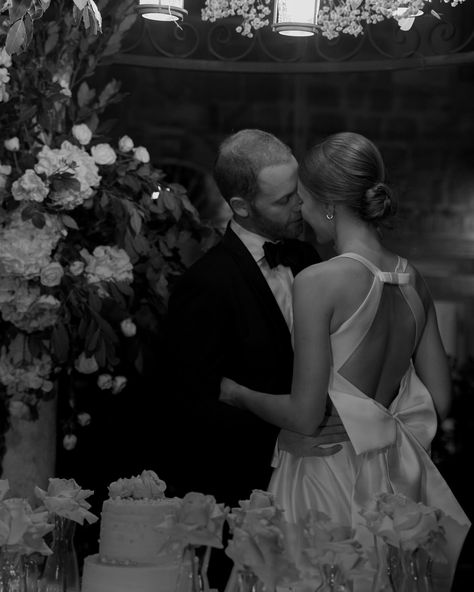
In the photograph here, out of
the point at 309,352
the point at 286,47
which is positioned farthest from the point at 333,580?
the point at 286,47

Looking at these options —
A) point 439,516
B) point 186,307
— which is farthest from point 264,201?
point 439,516

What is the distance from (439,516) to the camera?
5.69 feet

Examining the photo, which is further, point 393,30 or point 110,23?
point 393,30

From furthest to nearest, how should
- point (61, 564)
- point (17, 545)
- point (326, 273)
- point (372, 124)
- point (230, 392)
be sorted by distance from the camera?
1. point (372, 124)
2. point (230, 392)
3. point (326, 273)
4. point (61, 564)
5. point (17, 545)

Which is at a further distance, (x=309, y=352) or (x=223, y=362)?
(x=223, y=362)

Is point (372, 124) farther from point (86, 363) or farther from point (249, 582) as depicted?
point (249, 582)

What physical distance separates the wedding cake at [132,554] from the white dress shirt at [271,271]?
3.28 ft

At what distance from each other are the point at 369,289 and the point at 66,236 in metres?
1.04

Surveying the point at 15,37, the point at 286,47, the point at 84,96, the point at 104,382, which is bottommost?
the point at 104,382

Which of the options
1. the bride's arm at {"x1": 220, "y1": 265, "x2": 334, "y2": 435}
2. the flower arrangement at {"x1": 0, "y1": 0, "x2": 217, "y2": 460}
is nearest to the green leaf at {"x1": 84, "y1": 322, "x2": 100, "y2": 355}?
the flower arrangement at {"x1": 0, "y1": 0, "x2": 217, "y2": 460}

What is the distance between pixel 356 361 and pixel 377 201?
344 mm

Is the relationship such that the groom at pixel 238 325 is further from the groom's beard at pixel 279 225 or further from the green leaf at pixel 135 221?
the green leaf at pixel 135 221

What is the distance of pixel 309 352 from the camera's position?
2.30 metres

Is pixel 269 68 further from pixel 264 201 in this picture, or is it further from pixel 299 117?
pixel 264 201
